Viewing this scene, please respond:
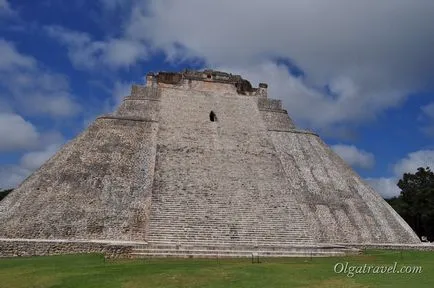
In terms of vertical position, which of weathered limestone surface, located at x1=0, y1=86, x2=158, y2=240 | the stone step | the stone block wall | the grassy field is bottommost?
the grassy field

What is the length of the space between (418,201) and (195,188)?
21885 millimetres

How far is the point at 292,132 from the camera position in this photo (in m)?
23.2

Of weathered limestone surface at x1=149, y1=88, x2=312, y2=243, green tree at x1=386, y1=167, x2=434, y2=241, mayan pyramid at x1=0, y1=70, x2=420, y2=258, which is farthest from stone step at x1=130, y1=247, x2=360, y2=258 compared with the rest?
green tree at x1=386, y1=167, x2=434, y2=241

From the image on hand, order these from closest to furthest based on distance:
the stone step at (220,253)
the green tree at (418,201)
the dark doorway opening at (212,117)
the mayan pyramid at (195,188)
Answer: the stone step at (220,253) → the mayan pyramid at (195,188) → the dark doorway opening at (212,117) → the green tree at (418,201)

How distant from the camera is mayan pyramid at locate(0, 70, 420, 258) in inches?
629

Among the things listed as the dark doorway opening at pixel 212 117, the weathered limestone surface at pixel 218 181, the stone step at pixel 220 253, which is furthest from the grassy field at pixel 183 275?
the dark doorway opening at pixel 212 117

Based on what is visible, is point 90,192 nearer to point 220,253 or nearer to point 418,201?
point 220,253

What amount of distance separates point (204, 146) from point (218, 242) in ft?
19.4

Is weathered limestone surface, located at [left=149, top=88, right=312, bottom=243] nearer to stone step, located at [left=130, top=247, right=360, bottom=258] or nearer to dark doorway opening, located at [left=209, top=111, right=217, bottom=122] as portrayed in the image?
dark doorway opening, located at [left=209, top=111, right=217, bottom=122]

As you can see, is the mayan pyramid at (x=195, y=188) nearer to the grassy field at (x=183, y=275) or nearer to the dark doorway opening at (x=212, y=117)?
the dark doorway opening at (x=212, y=117)

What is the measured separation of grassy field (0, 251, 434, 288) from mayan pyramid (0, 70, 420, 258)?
3.01 m

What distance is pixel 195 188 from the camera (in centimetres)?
1800

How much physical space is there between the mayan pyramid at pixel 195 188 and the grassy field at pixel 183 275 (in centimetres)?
301

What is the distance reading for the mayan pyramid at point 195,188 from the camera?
16.0 metres
